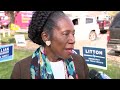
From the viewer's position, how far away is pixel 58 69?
2.05 meters

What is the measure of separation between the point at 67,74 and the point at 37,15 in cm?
53

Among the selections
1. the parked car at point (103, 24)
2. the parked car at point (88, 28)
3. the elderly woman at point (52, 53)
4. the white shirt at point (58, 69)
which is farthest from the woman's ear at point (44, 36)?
the parked car at point (103, 24)

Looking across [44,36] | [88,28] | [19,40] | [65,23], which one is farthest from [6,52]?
[65,23]

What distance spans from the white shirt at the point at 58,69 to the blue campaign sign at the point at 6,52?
1.18 metres

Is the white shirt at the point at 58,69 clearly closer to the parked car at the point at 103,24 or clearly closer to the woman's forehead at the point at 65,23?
the woman's forehead at the point at 65,23

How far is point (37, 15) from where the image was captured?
6.66 ft

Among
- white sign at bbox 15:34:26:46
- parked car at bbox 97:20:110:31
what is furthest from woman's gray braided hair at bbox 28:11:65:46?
parked car at bbox 97:20:110:31

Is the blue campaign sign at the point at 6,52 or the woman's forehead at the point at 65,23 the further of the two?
the blue campaign sign at the point at 6,52

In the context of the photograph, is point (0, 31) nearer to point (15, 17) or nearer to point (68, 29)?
point (15, 17)

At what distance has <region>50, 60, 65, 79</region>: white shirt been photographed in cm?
205

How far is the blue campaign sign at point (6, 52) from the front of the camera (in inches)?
123

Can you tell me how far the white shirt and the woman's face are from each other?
3.4 inches

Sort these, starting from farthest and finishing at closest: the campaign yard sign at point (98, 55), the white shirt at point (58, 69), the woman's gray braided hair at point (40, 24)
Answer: the campaign yard sign at point (98, 55), the white shirt at point (58, 69), the woman's gray braided hair at point (40, 24)
